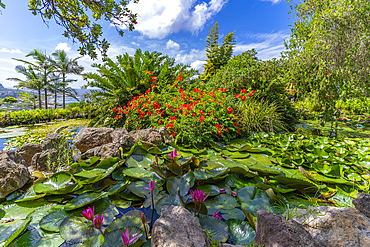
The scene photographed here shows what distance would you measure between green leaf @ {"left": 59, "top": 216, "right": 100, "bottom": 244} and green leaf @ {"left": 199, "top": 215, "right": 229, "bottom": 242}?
1.90 ft

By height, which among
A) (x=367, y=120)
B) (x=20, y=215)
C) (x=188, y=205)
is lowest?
(x=20, y=215)

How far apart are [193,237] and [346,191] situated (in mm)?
1492

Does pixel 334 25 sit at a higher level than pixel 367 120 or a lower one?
higher

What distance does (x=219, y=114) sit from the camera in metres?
3.01

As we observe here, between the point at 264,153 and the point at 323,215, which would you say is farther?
the point at 264,153

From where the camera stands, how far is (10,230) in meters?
0.83

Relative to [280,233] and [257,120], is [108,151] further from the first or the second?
[257,120]

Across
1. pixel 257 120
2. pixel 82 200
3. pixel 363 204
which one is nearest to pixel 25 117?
pixel 82 200

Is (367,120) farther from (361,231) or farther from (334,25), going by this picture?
(361,231)

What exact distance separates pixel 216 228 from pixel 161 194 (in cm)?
49

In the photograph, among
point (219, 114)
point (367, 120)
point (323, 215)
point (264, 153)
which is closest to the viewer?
point (323, 215)

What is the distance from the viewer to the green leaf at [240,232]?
0.83m

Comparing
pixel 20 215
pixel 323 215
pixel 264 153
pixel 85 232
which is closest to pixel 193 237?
pixel 85 232

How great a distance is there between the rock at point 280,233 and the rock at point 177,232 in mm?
253
